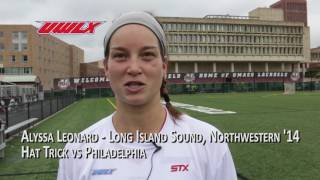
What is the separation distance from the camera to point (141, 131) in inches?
77.5

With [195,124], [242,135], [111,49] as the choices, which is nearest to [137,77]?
[111,49]

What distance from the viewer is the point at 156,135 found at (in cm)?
195

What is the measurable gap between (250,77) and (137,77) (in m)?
88.3

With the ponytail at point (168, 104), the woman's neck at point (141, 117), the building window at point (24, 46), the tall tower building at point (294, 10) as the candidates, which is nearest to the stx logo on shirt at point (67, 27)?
the ponytail at point (168, 104)

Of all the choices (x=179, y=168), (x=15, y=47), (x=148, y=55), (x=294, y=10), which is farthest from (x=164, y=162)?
(x=294, y=10)

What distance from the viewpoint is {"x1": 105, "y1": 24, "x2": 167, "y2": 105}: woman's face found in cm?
182

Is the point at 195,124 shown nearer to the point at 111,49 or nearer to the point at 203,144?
the point at 203,144

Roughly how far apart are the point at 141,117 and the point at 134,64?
0.29m

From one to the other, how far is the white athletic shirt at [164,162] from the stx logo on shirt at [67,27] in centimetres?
1367

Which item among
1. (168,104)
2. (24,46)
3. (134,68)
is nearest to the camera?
(134,68)

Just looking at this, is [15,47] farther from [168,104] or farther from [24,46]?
[168,104]

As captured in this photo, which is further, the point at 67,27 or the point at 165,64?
the point at 67,27

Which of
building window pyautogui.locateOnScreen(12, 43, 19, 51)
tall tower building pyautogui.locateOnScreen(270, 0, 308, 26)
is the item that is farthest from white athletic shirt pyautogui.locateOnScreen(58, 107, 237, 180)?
tall tower building pyautogui.locateOnScreen(270, 0, 308, 26)

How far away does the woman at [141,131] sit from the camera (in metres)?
1.84
